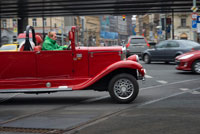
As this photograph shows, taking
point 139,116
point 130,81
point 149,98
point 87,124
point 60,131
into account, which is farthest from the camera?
point 149,98

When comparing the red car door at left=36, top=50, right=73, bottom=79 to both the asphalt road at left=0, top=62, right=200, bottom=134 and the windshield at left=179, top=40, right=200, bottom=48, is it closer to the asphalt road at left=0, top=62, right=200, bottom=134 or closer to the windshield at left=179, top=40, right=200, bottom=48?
the asphalt road at left=0, top=62, right=200, bottom=134

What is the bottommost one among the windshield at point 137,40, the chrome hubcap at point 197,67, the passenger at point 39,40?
the chrome hubcap at point 197,67

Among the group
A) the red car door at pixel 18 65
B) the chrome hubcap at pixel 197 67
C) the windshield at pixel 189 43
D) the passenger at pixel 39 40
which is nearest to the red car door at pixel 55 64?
the red car door at pixel 18 65

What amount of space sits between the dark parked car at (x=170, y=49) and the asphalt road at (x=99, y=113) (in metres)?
11.6

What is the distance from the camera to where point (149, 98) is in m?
8.87

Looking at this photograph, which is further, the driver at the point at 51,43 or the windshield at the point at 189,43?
the windshield at the point at 189,43

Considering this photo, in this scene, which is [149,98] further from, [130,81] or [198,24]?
[198,24]

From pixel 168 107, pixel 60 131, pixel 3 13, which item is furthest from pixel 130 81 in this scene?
pixel 3 13

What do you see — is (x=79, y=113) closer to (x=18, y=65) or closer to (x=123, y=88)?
(x=123, y=88)

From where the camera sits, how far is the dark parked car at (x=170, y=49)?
21.5m

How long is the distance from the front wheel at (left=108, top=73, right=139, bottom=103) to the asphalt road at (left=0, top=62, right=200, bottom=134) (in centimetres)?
17

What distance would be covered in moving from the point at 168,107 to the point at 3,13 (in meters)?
45.0

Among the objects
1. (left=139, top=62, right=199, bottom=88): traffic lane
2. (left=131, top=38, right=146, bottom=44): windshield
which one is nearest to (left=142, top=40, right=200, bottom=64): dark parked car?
(left=139, top=62, right=199, bottom=88): traffic lane

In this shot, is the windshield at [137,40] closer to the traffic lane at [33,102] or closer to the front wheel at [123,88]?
the traffic lane at [33,102]
